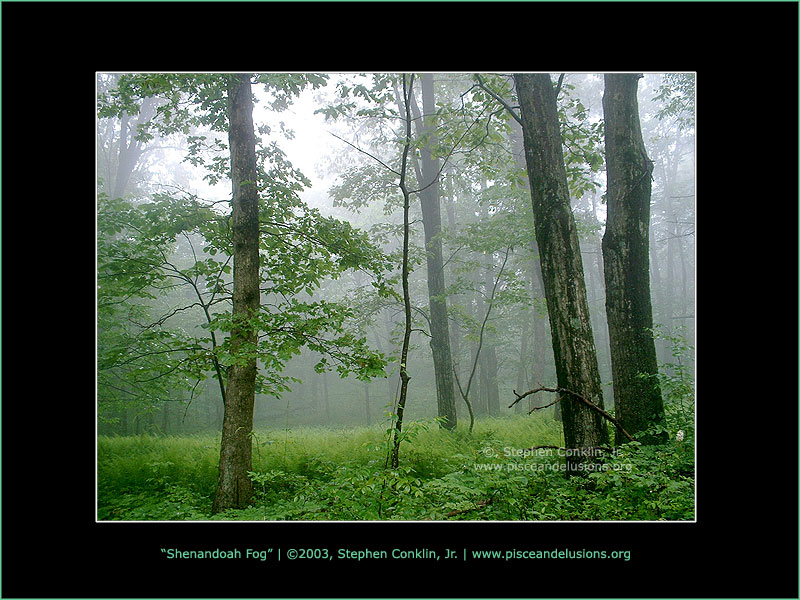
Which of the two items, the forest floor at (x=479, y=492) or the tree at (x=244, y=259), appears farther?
the tree at (x=244, y=259)

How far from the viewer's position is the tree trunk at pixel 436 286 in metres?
8.70

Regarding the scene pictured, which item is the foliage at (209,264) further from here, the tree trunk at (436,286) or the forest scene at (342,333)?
the tree trunk at (436,286)

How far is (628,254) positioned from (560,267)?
3.47 ft

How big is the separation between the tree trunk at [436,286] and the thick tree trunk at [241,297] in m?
3.97

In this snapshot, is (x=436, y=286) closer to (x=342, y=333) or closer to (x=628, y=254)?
(x=342, y=333)

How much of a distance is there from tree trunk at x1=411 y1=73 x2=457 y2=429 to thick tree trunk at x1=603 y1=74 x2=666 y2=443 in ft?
12.5

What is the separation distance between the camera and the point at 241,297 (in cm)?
480

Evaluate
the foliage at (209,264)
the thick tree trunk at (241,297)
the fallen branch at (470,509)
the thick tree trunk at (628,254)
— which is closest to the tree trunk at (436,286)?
the foliage at (209,264)

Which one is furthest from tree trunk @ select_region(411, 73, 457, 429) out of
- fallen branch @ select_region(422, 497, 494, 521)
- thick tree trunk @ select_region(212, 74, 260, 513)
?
fallen branch @ select_region(422, 497, 494, 521)

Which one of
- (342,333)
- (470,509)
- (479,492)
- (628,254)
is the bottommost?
(470,509)

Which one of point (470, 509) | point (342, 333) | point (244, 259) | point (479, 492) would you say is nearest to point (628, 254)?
point (479, 492)

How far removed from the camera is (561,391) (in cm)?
392

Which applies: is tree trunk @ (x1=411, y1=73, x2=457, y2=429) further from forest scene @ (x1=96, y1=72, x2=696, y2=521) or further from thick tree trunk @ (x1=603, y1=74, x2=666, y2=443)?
thick tree trunk @ (x1=603, y1=74, x2=666, y2=443)
